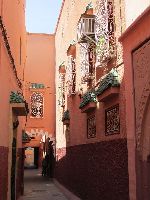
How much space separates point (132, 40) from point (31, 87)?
17473 mm

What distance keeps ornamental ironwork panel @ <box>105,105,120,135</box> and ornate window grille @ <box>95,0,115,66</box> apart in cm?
112

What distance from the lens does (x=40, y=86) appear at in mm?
23359

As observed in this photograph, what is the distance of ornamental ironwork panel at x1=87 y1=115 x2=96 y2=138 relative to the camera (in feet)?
31.5

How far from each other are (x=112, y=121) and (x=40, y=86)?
52.1 feet

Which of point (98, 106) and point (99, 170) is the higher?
point (98, 106)

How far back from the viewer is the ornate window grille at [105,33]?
7671 millimetres

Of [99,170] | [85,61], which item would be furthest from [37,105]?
[99,170]

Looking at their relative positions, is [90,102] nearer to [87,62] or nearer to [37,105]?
[87,62]

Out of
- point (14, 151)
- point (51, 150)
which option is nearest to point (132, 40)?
point (14, 151)

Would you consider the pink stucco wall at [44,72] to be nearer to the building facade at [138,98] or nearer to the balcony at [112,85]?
the balcony at [112,85]

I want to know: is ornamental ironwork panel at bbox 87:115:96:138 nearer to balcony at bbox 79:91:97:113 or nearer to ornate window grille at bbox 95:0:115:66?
balcony at bbox 79:91:97:113

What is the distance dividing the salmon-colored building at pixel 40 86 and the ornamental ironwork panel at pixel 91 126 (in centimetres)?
1288

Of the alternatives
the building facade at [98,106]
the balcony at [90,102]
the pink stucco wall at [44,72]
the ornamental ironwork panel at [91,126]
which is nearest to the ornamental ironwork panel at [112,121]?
the building facade at [98,106]

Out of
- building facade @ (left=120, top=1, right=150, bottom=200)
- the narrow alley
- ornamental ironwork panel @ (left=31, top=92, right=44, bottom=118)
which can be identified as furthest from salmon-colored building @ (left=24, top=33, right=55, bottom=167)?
building facade @ (left=120, top=1, right=150, bottom=200)
